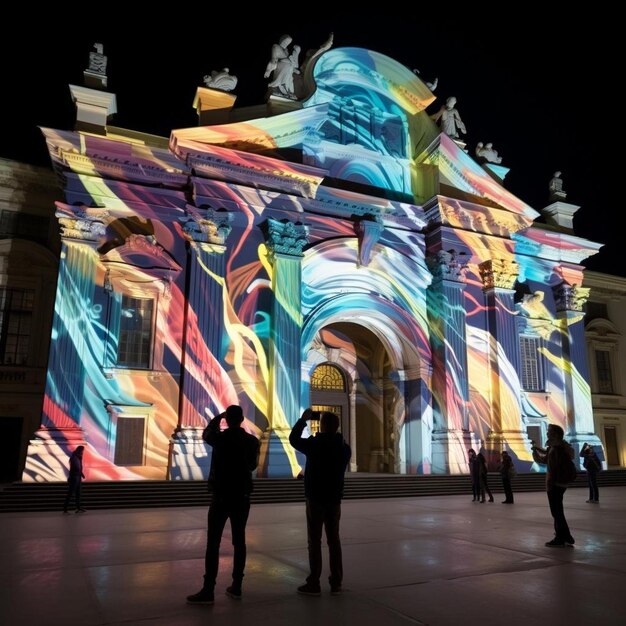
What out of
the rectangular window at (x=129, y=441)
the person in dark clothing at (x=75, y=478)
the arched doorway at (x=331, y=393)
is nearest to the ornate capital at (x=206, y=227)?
the rectangular window at (x=129, y=441)

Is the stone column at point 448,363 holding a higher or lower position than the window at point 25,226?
lower

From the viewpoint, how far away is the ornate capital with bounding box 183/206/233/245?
1867cm

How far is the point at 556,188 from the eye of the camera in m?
26.9

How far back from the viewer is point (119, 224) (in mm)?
18453

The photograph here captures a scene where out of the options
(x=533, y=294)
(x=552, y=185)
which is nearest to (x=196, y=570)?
(x=533, y=294)

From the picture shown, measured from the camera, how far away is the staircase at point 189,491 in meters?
13.5

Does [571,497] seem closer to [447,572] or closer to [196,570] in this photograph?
[447,572]

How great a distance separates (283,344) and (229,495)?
13.7m

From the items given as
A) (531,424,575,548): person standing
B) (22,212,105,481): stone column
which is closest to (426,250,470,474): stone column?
(22,212,105,481): stone column

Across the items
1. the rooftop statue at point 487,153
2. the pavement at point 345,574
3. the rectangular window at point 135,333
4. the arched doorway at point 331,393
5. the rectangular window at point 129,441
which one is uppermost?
the rooftop statue at point 487,153

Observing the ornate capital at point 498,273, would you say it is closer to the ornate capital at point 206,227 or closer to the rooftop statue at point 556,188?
the rooftop statue at point 556,188

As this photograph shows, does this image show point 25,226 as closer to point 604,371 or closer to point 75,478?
point 75,478

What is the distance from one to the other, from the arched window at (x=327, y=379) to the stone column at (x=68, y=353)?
925 cm

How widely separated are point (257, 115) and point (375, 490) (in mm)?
13073
